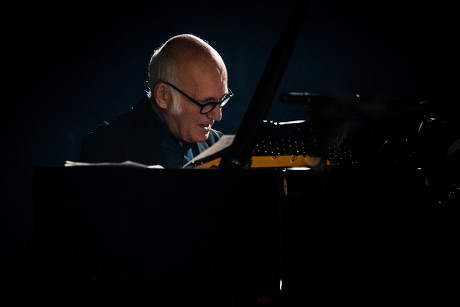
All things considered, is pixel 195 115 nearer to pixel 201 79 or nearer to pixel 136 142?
pixel 201 79

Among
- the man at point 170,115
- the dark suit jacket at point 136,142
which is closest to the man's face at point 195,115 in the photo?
the man at point 170,115

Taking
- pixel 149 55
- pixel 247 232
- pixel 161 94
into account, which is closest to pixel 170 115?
pixel 161 94

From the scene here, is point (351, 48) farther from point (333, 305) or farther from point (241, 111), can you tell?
point (333, 305)

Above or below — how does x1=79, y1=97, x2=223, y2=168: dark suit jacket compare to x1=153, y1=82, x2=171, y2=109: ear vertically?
below

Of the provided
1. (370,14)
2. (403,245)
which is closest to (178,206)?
(403,245)

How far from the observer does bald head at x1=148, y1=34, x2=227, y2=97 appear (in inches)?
70.0

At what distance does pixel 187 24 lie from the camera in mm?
2359

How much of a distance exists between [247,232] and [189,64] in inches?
53.2

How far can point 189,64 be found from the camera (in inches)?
70.6

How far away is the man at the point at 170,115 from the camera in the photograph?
1.62 meters

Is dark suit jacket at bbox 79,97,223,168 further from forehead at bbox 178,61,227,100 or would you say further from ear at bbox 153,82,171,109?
forehead at bbox 178,61,227,100

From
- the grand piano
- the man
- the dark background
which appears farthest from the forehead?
the grand piano

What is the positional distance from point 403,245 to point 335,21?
2.17 m

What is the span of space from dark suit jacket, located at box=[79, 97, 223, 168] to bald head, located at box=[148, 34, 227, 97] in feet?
0.80
